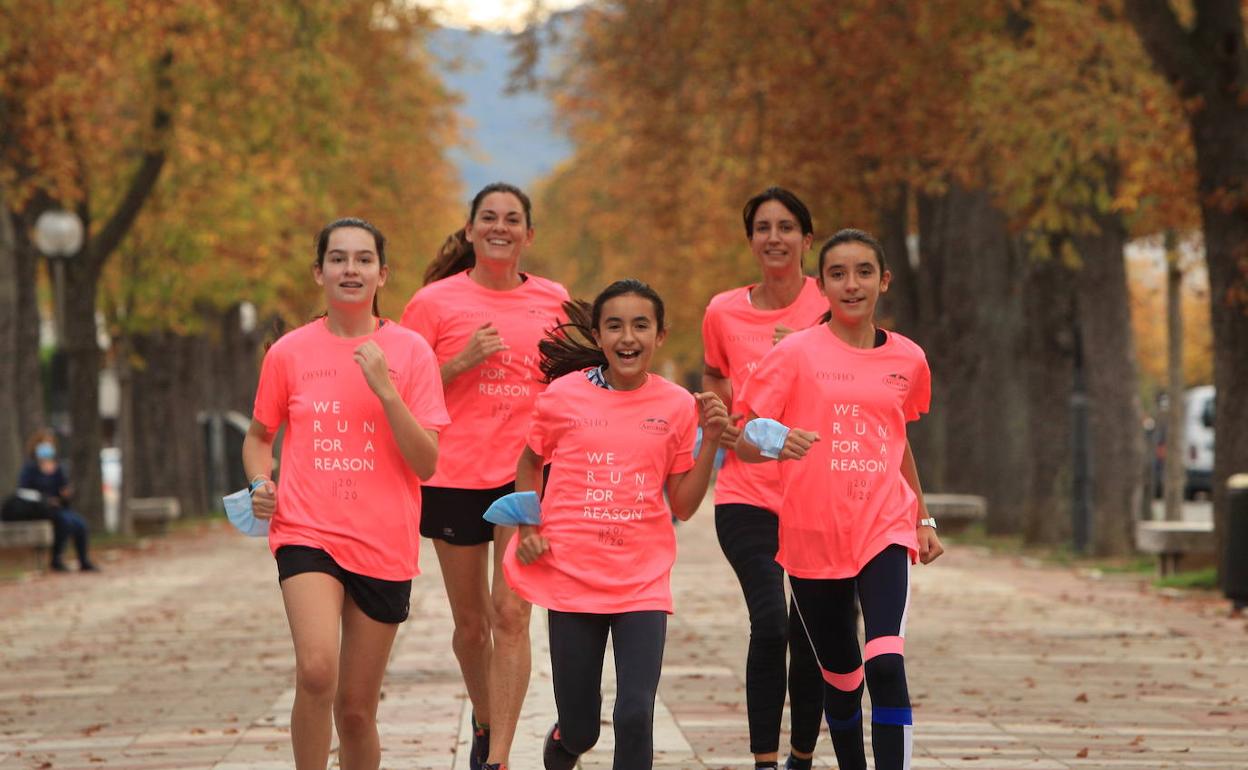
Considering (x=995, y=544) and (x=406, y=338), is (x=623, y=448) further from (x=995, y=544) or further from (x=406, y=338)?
(x=995, y=544)

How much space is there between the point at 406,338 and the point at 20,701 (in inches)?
236

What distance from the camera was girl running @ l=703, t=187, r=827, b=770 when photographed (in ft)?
25.6

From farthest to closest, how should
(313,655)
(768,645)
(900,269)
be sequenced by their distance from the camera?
(900,269)
(768,645)
(313,655)

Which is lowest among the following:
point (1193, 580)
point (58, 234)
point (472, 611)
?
point (1193, 580)

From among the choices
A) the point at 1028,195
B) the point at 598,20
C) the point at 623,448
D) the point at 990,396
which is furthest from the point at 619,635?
the point at 598,20

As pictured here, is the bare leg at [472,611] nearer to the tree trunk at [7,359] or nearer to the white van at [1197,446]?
the tree trunk at [7,359]

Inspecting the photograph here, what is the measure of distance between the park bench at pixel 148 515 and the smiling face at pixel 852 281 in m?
27.3

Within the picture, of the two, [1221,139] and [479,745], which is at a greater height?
[1221,139]

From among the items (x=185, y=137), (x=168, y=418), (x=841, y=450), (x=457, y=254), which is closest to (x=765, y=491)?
(x=841, y=450)

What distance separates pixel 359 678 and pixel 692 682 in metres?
5.42

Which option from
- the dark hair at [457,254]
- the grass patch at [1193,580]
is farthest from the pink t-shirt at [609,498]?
the grass patch at [1193,580]

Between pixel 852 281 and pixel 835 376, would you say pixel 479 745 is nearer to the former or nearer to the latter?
pixel 835 376

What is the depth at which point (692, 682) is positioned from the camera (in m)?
12.1

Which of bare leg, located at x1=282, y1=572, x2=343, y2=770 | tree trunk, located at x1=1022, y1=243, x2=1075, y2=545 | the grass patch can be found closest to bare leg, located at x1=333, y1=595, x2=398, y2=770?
bare leg, located at x1=282, y1=572, x2=343, y2=770
